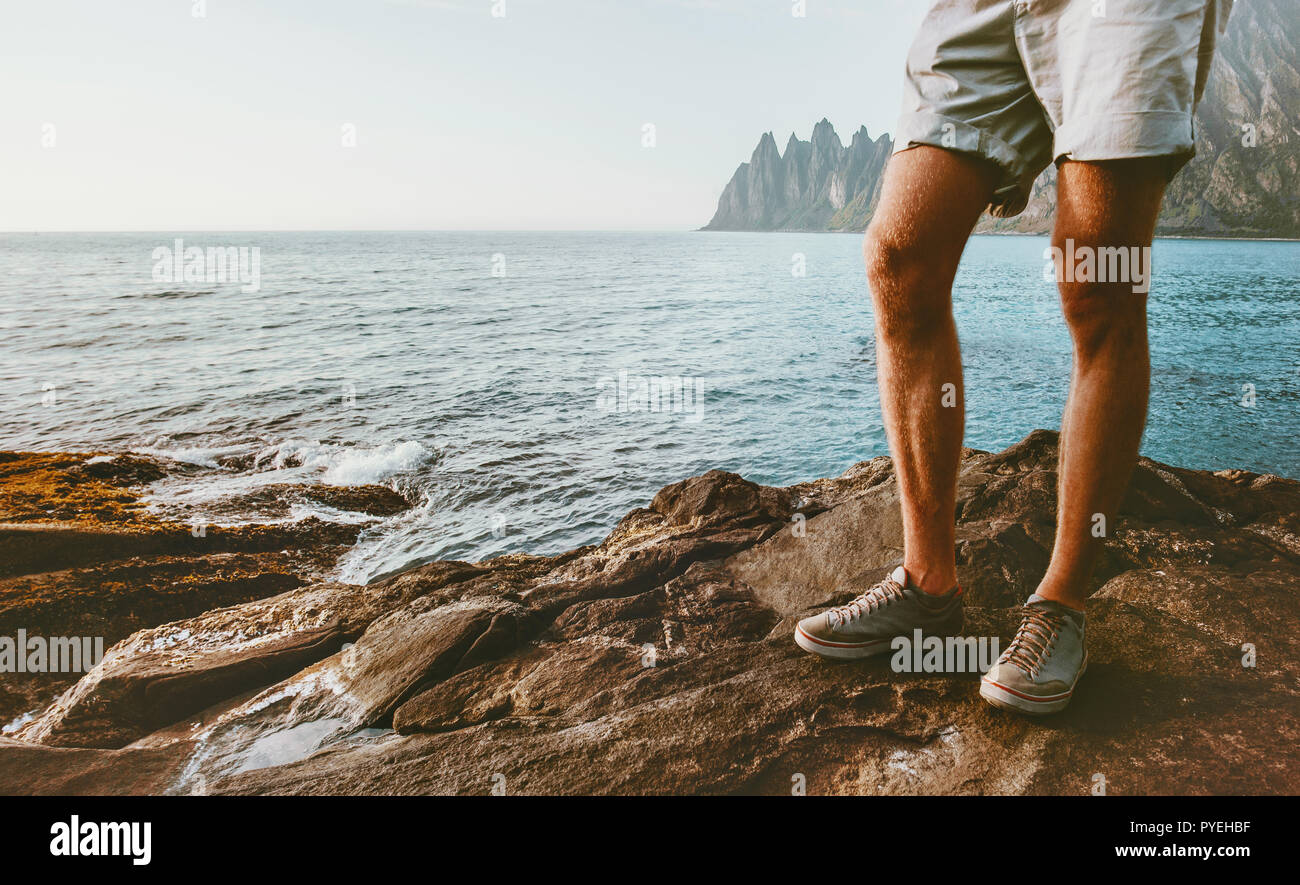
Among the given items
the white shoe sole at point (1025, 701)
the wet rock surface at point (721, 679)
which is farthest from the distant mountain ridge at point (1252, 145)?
the white shoe sole at point (1025, 701)

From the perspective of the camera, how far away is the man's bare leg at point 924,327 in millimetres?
2135

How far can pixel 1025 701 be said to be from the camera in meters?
2.02

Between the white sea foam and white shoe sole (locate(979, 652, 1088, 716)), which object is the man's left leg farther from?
the white sea foam

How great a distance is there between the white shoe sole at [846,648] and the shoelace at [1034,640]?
392 mm

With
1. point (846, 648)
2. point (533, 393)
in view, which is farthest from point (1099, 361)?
point (533, 393)

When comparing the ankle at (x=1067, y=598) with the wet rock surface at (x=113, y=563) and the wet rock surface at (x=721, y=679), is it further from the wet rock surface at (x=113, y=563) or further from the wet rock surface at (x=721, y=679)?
the wet rock surface at (x=113, y=563)

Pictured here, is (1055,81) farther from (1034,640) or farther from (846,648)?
(846,648)

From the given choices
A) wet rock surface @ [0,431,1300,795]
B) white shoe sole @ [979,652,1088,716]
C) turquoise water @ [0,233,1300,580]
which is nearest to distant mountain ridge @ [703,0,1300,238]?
turquoise water @ [0,233,1300,580]

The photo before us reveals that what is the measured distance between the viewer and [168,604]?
4.87m

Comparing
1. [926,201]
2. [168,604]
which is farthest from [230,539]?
[926,201]

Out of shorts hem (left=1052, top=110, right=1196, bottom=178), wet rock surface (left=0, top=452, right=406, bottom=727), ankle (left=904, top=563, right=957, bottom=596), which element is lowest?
wet rock surface (left=0, top=452, right=406, bottom=727)

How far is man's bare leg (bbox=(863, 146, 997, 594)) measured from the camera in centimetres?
213

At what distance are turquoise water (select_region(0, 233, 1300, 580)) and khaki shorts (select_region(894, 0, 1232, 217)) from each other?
6681 mm

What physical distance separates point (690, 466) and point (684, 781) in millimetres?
9274
